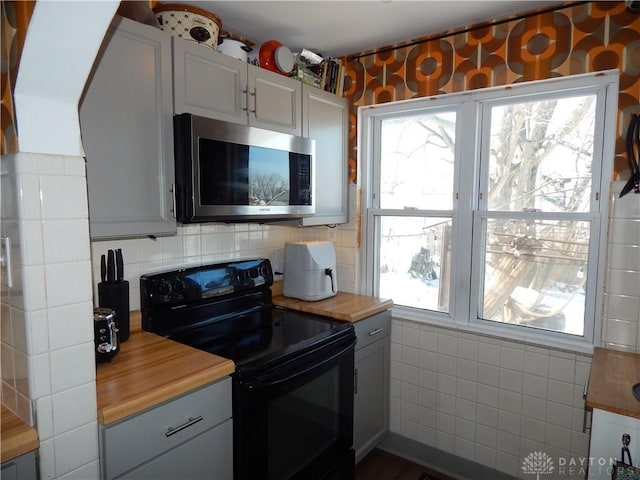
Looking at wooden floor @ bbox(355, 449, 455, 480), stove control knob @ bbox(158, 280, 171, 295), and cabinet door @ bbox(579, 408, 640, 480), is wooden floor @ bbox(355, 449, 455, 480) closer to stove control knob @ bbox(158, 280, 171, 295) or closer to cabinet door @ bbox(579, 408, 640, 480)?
cabinet door @ bbox(579, 408, 640, 480)

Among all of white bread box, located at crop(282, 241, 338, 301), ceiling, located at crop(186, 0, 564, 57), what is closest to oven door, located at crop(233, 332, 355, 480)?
white bread box, located at crop(282, 241, 338, 301)

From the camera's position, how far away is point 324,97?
235cm

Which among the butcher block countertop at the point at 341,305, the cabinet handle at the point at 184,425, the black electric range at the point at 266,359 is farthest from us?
the butcher block countertop at the point at 341,305

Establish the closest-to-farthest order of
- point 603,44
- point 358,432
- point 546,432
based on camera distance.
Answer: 1. point 603,44
2. point 546,432
3. point 358,432

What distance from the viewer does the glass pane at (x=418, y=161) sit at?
2.34 metres

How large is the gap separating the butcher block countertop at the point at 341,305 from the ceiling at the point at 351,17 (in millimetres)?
1398

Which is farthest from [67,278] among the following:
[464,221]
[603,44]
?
[603,44]

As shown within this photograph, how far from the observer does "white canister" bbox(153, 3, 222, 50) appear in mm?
1665

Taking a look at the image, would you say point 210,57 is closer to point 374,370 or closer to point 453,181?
point 453,181

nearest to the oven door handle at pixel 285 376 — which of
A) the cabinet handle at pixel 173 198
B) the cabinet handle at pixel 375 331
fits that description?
the cabinet handle at pixel 375 331

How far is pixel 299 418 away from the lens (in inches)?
68.1

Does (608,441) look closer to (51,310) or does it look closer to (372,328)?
(372,328)

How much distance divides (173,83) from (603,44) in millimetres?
1804
